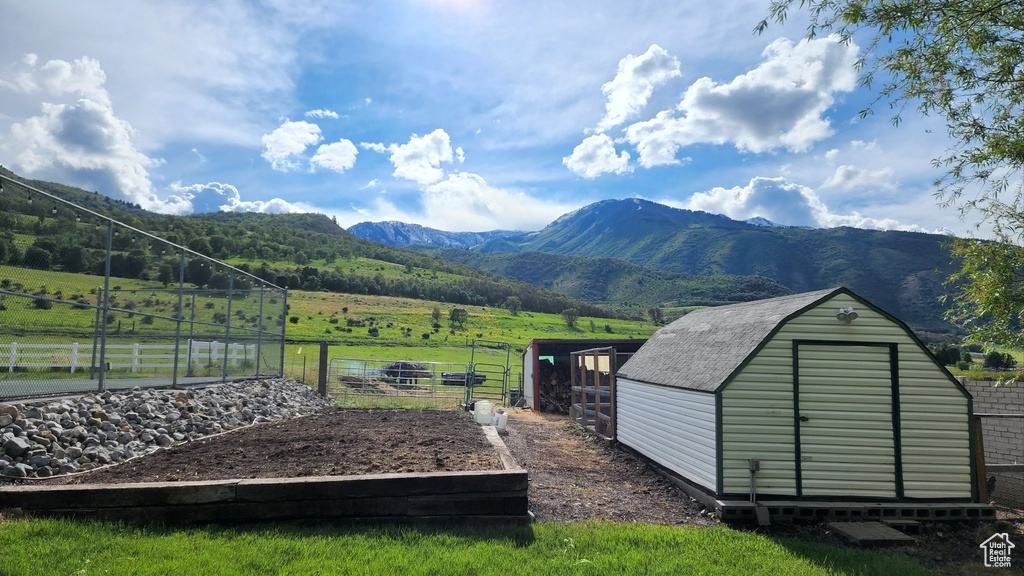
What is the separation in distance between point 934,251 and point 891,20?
17413 centimetres

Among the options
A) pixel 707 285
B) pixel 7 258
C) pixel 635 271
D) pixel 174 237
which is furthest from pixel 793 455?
pixel 635 271

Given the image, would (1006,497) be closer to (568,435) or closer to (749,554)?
(749,554)

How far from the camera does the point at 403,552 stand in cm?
432

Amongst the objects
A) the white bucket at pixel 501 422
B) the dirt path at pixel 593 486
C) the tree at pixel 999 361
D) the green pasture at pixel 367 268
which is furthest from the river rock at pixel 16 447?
the green pasture at pixel 367 268

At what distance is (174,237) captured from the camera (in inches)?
943

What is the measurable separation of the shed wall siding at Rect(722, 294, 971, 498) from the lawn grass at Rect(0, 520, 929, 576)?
1525mm

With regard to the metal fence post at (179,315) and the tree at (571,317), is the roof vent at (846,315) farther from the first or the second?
the tree at (571,317)

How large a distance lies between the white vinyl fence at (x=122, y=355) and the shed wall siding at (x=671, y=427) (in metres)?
8.63

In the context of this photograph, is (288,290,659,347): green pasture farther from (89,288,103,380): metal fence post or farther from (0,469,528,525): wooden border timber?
(0,469,528,525): wooden border timber

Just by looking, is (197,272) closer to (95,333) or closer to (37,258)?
(95,333)

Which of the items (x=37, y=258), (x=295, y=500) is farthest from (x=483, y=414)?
(x=37, y=258)

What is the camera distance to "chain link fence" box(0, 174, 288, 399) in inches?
259

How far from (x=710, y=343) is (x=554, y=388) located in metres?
12.3

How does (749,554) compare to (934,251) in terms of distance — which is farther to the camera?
(934,251)
